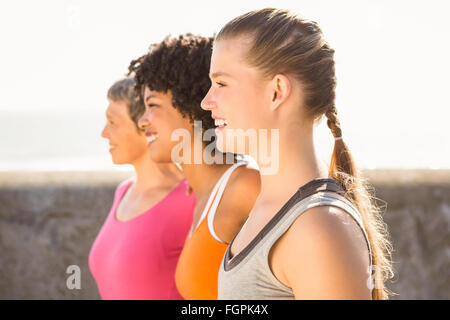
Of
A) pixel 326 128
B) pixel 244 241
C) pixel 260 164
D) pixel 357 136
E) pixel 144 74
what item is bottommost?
pixel 244 241

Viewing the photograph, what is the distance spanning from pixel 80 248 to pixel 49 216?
29cm

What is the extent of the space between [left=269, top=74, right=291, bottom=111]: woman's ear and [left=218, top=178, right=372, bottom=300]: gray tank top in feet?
0.71

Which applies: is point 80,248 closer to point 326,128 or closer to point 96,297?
point 96,297

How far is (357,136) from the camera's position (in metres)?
30.8

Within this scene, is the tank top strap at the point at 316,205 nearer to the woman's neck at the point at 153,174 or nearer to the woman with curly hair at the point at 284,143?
the woman with curly hair at the point at 284,143

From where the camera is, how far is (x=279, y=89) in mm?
1354

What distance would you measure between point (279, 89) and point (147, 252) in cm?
136

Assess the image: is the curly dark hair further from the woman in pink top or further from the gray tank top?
the gray tank top

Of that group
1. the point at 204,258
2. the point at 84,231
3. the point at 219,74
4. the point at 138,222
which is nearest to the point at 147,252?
the point at 138,222

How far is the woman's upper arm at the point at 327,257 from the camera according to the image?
1091 millimetres

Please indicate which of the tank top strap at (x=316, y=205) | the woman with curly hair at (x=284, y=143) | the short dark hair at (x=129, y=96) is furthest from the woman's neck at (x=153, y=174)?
the tank top strap at (x=316, y=205)

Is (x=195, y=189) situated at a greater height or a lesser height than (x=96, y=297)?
greater
